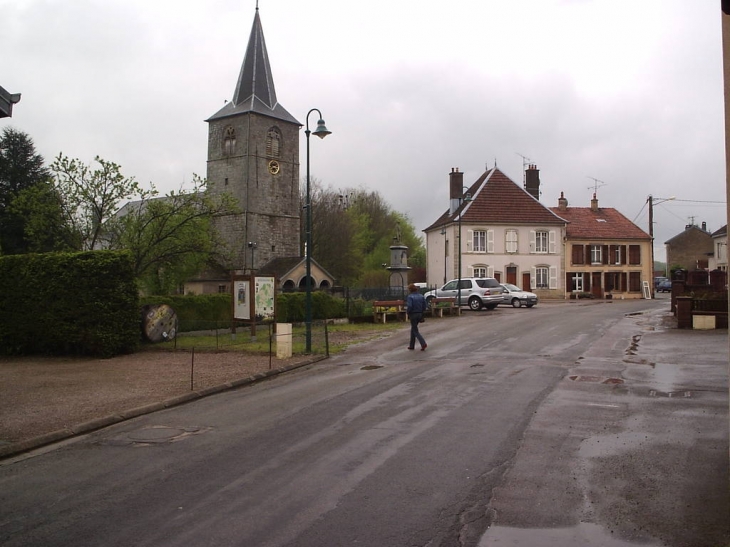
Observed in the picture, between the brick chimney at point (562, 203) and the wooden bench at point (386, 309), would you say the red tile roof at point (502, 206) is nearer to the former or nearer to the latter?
the brick chimney at point (562, 203)

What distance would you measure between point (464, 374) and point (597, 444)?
5.57 metres

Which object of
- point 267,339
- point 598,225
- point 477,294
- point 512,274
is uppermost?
point 598,225

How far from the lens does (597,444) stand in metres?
7.53

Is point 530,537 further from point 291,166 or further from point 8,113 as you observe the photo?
point 291,166

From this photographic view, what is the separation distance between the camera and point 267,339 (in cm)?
2166

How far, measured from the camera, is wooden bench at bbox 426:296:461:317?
30.6 m

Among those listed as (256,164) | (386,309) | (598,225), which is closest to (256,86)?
(256,164)

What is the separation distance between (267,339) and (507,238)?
3516cm

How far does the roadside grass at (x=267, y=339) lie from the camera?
1892 centimetres

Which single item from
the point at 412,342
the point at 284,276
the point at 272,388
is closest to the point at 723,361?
the point at 412,342

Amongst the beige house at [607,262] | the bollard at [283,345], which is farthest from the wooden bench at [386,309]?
the beige house at [607,262]

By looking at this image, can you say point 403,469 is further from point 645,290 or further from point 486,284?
point 645,290

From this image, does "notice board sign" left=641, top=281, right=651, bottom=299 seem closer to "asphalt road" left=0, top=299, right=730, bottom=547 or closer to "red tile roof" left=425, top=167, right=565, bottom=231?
"red tile roof" left=425, top=167, right=565, bottom=231

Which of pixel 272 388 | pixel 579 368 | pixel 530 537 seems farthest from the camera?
pixel 579 368
